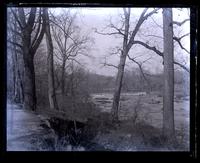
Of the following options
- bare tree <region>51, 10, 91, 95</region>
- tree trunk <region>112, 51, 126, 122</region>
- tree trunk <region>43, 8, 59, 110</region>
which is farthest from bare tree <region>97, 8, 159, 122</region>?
tree trunk <region>43, 8, 59, 110</region>

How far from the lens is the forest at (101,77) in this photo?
1.79 m

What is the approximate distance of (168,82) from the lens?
5.93 ft

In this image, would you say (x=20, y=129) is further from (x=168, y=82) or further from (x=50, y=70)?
(x=168, y=82)

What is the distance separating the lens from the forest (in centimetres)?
179

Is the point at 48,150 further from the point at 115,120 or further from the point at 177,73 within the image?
the point at 177,73

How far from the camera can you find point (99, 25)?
1803 millimetres

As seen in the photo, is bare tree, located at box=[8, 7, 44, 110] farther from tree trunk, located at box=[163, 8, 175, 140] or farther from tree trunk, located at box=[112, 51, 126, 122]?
tree trunk, located at box=[163, 8, 175, 140]

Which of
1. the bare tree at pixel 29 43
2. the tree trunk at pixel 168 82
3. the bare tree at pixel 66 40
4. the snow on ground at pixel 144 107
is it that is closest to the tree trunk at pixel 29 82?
the bare tree at pixel 29 43

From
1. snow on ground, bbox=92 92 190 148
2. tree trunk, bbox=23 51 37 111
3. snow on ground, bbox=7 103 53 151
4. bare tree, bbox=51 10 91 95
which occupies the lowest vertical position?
snow on ground, bbox=7 103 53 151

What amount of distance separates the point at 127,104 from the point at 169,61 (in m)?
0.28

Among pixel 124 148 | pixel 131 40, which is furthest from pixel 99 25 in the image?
pixel 124 148

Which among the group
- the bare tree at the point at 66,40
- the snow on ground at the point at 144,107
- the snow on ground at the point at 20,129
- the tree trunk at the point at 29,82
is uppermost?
the bare tree at the point at 66,40

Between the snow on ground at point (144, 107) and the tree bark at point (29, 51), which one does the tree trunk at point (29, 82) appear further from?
the snow on ground at point (144, 107)
